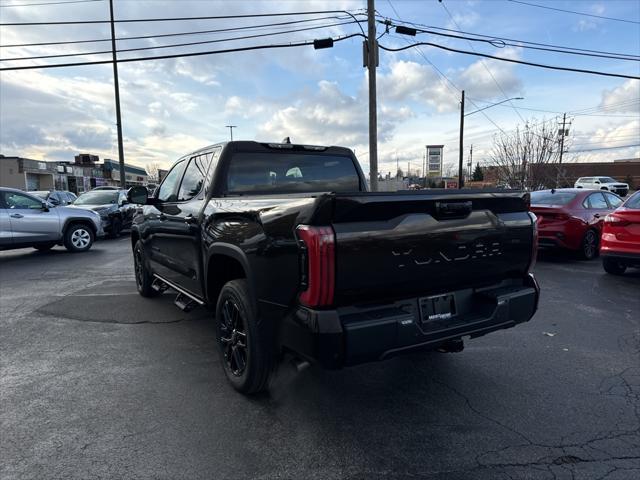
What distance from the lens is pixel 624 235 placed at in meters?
7.12

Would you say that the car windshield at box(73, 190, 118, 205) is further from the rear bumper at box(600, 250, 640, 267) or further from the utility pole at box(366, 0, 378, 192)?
the rear bumper at box(600, 250, 640, 267)

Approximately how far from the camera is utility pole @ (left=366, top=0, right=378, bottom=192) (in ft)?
54.0

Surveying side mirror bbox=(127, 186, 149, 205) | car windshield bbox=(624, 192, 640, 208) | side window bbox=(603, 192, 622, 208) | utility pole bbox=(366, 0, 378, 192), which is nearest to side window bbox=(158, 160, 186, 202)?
side mirror bbox=(127, 186, 149, 205)

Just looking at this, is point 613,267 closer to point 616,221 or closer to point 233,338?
point 616,221

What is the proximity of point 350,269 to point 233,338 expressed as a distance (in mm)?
1390

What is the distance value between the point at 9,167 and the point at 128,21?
154 feet

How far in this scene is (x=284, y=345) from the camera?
2857 millimetres

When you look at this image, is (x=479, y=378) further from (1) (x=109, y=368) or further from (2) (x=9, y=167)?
(2) (x=9, y=167)

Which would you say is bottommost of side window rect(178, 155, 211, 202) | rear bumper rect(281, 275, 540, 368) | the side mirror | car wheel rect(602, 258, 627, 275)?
car wheel rect(602, 258, 627, 275)

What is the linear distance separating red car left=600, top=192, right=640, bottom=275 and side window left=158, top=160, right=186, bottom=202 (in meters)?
6.57

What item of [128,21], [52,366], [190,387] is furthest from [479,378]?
[128,21]

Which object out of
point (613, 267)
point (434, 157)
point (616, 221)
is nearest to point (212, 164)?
point (616, 221)

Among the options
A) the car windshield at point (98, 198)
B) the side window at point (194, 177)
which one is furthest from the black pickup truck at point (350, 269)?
the car windshield at point (98, 198)

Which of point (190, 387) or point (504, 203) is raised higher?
point (504, 203)
